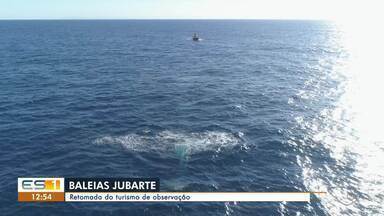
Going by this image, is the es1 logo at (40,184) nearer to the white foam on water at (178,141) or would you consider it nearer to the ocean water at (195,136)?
the ocean water at (195,136)

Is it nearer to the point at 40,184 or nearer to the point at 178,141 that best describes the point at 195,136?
the point at 178,141

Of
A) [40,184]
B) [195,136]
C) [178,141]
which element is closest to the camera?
[40,184]

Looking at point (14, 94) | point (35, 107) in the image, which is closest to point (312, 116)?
point (35, 107)

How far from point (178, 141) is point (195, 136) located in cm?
385

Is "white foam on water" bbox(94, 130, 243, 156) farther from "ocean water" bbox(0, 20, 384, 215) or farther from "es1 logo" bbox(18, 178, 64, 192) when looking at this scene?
"es1 logo" bbox(18, 178, 64, 192)

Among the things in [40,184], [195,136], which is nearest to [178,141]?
[195,136]

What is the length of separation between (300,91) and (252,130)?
34.2 m

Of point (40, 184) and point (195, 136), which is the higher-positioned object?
point (195, 136)

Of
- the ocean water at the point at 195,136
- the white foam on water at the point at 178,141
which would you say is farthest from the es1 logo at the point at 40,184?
the white foam on water at the point at 178,141

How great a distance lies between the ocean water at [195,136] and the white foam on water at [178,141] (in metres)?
0.19

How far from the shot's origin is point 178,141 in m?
57.6

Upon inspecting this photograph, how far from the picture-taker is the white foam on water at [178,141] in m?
54.8

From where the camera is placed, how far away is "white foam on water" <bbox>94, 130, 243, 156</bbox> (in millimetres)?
54812

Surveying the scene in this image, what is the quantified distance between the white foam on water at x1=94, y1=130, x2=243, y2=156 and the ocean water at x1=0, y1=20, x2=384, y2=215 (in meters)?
0.19
